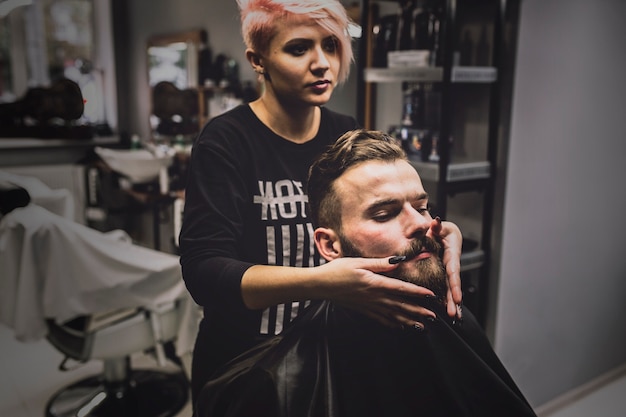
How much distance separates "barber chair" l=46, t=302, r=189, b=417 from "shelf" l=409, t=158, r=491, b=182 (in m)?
1.10

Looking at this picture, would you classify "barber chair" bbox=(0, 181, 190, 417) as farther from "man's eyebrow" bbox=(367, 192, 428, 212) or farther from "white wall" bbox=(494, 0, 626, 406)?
"white wall" bbox=(494, 0, 626, 406)

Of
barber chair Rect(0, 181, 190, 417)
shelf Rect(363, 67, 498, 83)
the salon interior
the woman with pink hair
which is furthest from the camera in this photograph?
shelf Rect(363, 67, 498, 83)

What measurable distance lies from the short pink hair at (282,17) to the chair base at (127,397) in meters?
1.13

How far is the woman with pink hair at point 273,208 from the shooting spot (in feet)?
3.54

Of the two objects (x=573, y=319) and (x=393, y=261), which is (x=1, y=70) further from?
(x=573, y=319)

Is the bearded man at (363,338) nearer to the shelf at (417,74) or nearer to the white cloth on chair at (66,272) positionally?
the white cloth on chair at (66,272)

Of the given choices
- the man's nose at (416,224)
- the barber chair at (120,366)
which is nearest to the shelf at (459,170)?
the man's nose at (416,224)

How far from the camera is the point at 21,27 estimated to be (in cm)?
134

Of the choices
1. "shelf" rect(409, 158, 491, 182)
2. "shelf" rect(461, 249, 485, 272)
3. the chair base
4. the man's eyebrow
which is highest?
the man's eyebrow

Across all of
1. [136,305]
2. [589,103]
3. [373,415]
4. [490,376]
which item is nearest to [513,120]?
[589,103]

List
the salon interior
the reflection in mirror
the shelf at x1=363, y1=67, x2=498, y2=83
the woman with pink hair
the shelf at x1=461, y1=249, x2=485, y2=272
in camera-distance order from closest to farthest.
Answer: the woman with pink hair, the salon interior, the reflection in mirror, the shelf at x1=363, y1=67, x2=498, y2=83, the shelf at x1=461, y1=249, x2=485, y2=272

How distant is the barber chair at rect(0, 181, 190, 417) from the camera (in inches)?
70.5

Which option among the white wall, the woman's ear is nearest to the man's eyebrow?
the woman's ear

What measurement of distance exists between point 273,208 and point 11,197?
0.69 m
